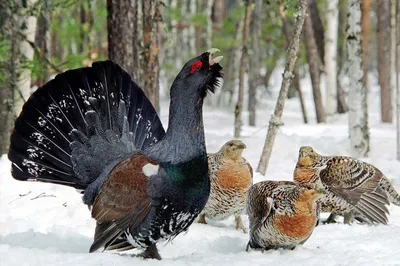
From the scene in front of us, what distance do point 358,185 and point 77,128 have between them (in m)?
2.97

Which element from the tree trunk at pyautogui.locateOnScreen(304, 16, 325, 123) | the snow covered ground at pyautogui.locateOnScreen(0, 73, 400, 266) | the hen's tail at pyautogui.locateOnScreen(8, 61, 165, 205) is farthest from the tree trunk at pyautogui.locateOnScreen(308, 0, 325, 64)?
the hen's tail at pyautogui.locateOnScreen(8, 61, 165, 205)

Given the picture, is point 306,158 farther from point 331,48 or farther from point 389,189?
point 331,48

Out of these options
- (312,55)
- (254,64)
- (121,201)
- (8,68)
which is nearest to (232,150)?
(121,201)

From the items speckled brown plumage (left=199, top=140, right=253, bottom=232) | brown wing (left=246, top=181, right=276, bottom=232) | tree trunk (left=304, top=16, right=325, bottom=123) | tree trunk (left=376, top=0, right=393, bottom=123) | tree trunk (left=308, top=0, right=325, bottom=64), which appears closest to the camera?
brown wing (left=246, top=181, right=276, bottom=232)

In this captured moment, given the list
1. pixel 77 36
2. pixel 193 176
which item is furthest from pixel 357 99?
pixel 77 36

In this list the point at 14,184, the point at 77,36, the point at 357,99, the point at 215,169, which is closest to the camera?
the point at 215,169

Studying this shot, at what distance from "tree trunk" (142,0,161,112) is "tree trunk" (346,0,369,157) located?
376 cm

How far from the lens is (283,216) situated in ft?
18.1

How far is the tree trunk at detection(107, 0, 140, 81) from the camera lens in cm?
874

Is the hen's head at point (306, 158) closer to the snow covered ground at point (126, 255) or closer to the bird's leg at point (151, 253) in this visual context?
the snow covered ground at point (126, 255)

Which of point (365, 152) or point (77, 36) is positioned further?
point (77, 36)

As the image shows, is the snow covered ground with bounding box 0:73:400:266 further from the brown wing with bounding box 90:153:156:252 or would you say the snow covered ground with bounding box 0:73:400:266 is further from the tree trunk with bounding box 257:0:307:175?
the tree trunk with bounding box 257:0:307:175

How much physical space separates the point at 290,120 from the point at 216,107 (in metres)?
7.29

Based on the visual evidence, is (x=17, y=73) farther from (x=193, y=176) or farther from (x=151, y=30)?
(x=193, y=176)
